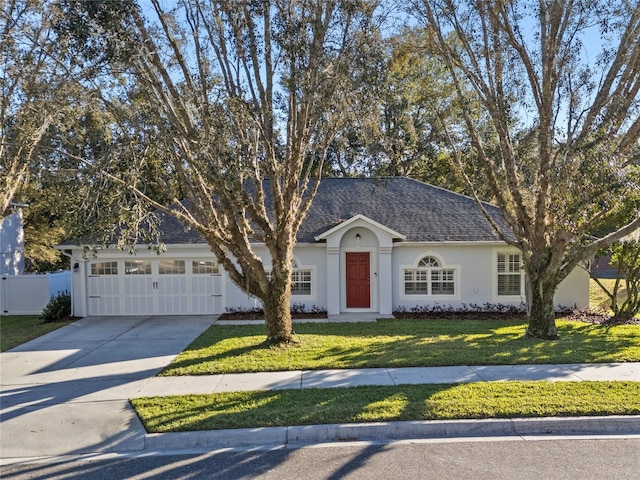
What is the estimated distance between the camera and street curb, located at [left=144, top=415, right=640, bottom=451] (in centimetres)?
590

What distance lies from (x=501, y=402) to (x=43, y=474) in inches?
225

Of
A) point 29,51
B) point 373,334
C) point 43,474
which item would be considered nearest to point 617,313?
point 373,334

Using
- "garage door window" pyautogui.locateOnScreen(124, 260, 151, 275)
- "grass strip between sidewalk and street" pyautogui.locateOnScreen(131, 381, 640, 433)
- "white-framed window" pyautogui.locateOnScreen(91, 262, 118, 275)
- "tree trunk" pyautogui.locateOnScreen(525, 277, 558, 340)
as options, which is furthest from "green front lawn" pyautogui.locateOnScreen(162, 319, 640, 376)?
"white-framed window" pyautogui.locateOnScreen(91, 262, 118, 275)

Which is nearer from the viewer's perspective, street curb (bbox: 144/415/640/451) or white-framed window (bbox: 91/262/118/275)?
street curb (bbox: 144/415/640/451)

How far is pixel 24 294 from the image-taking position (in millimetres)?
18312

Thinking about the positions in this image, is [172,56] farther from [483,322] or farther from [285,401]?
[483,322]

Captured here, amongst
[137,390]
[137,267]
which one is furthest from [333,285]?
[137,390]

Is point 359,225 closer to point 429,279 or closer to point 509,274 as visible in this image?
point 429,279

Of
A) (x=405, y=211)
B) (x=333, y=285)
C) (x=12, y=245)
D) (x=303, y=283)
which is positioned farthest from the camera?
(x=12, y=245)

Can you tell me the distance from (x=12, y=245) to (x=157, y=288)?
10233 mm

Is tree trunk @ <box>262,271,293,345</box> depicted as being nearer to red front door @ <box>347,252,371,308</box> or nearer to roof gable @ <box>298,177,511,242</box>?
roof gable @ <box>298,177,511,242</box>

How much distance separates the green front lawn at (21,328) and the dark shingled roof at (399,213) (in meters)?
4.42

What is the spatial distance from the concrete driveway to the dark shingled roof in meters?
4.20

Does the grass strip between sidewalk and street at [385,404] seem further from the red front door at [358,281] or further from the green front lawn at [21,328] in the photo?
the red front door at [358,281]
